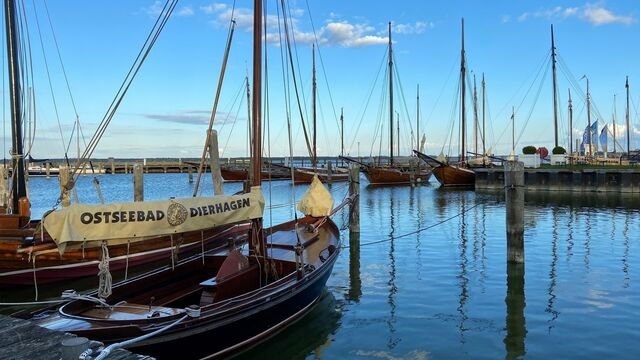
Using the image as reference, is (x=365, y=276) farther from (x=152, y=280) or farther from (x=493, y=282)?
(x=152, y=280)

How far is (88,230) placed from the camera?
25.0ft

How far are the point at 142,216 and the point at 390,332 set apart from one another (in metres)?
4.95

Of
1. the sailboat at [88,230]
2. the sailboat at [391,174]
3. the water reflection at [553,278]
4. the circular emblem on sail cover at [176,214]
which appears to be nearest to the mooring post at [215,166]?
the sailboat at [88,230]

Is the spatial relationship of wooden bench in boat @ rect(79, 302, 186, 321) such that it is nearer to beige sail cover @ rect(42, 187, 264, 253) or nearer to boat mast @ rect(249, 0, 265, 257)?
beige sail cover @ rect(42, 187, 264, 253)

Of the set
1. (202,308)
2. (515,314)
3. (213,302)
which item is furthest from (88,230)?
(515,314)

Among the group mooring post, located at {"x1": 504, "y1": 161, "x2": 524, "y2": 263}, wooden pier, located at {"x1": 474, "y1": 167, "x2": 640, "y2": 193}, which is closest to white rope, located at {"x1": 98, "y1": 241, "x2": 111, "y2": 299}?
mooring post, located at {"x1": 504, "y1": 161, "x2": 524, "y2": 263}

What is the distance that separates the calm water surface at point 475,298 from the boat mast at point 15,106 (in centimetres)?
985

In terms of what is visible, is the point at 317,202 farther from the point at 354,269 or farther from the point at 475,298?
the point at 475,298

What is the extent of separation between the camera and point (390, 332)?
9742 millimetres

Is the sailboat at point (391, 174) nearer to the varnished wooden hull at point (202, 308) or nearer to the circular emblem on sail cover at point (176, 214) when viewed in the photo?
the varnished wooden hull at point (202, 308)

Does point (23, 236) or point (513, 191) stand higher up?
point (513, 191)

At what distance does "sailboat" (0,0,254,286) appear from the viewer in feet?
25.1

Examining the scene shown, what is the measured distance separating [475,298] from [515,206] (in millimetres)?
3156

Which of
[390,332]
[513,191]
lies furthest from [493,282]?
[390,332]
